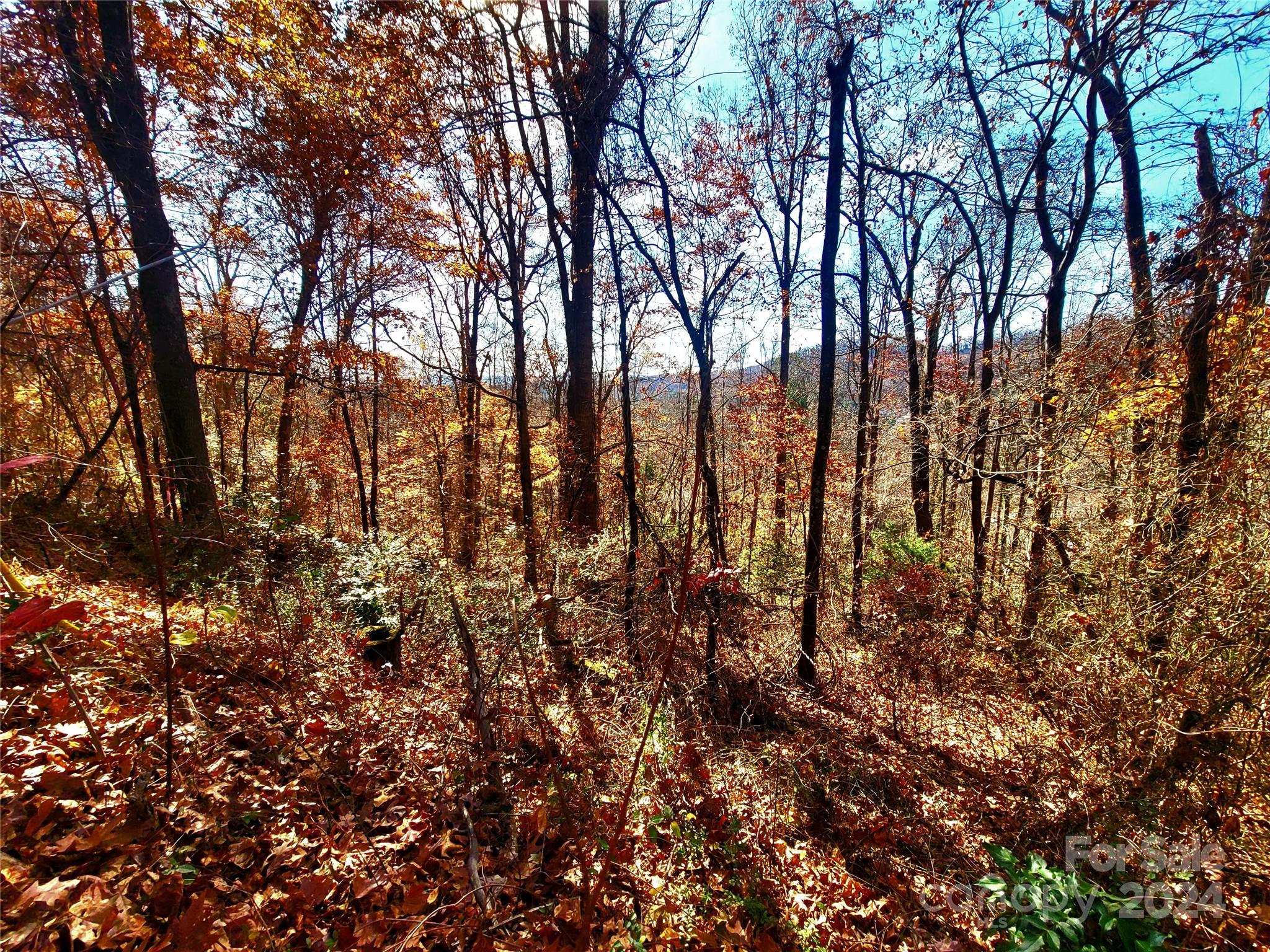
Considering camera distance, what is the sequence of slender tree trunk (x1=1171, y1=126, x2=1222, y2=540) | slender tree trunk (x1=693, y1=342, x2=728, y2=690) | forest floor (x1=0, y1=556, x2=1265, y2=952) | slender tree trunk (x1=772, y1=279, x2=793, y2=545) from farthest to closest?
slender tree trunk (x1=772, y1=279, x2=793, y2=545)
slender tree trunk (x1=693, y1=342, x2=728, y2=690)
slender tree trunk (x1=1171, y1=126, x2=1222, y2=540)
forest floor (x1=0, y1=556, x2=1265, y2=952)

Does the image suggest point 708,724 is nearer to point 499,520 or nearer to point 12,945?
point 12,945

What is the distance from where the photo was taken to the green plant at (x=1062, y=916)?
2.15 metres

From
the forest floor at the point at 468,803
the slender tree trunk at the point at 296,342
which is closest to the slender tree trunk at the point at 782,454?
the forest floor at the point at 468,803

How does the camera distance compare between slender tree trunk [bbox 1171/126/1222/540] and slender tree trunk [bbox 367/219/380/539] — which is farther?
slender tree trunk [bbox 367/219/380/539]

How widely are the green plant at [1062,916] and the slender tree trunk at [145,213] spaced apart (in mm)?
6669

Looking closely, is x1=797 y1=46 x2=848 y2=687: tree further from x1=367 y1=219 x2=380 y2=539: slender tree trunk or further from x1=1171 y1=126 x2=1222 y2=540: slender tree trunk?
x1=367 y1=219 x2=380 y2=539: slender tree trunk

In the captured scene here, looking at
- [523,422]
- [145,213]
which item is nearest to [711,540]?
[523,422]

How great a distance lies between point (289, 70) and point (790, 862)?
34.8ft

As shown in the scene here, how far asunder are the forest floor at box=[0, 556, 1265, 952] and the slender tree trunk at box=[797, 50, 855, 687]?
1.74 meters

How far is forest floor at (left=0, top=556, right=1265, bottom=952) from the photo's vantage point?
83.8 inches

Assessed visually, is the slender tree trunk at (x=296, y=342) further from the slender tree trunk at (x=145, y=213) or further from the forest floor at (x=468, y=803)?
the forest floor at (x=468, y=803)

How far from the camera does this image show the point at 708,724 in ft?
17.4

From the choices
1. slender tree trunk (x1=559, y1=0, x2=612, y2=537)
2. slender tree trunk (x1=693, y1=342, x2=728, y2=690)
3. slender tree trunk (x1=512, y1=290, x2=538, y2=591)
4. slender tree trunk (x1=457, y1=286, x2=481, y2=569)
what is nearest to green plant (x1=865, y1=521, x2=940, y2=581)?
slender tree trunk (x1=693, y1=342, x2=728, y2=690)

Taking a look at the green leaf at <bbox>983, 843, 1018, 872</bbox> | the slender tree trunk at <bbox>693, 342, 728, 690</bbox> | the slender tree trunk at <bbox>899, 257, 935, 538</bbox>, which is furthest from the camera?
the slender tree trunk at <bbox>899, 257, 935, 538</bbox>
